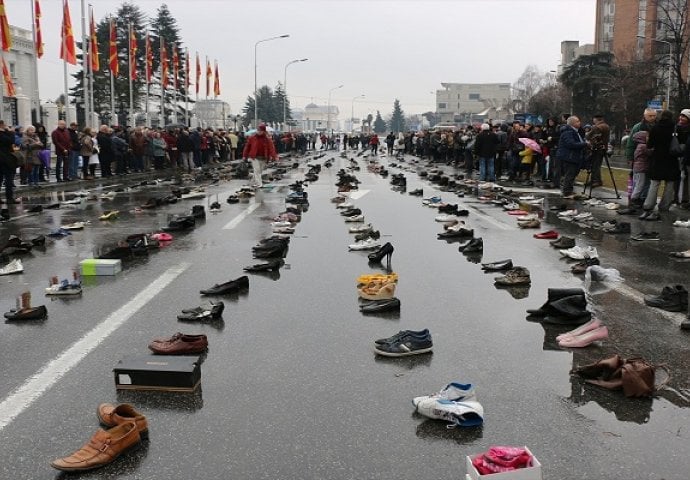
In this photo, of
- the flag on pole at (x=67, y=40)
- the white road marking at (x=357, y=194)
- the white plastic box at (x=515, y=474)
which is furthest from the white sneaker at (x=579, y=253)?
the flag on pole at (x=67, y=40)

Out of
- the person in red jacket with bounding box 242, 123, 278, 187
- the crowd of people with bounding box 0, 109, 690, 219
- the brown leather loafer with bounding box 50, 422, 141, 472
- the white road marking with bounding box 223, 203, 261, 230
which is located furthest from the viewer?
the person in red jacket with bounding box 242, 123, 278, 187

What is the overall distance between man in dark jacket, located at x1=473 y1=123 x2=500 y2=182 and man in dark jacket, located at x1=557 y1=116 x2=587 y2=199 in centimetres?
593

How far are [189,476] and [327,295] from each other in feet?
13.7

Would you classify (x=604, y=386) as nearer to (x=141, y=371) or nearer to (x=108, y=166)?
(x=141, y=371)

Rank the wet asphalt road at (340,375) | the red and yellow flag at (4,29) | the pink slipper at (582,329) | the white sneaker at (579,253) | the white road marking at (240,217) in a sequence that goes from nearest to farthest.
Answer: the wet asphalt road at (340,375) → the pink slipper at (582,329) → the white sneaker at (579,253) → the white road marking at (240,217) → the red and yellow flag at (4,29)

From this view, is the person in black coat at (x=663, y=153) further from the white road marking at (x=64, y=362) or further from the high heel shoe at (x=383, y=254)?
the white road marking at (x=64, y=362)

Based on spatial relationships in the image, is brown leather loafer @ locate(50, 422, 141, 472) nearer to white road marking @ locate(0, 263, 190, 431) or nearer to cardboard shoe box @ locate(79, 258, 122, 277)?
white road marking @ locate(0, 263, 190, 431)

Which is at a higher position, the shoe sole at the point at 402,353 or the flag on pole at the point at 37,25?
the flag on pole at the point at 37,25

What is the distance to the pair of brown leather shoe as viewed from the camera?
372 cm

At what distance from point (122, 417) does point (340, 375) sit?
1640mm

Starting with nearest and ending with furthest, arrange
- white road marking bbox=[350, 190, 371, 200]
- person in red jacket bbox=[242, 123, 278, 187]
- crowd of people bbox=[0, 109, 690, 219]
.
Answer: crowd of people bbox=[0, 109, 690, 219] → white road marking bbox=[350, 190, 371, 200] → person in red jacket bbox=[242, 123, 278, 187]

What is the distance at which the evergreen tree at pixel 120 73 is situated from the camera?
78125mm

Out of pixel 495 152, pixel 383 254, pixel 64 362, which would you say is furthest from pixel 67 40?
pixel 64 362

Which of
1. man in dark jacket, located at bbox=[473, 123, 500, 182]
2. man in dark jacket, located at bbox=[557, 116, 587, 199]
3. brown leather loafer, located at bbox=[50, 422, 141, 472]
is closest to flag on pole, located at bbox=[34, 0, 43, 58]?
man in dark jacket, located at bbox=[473, 123, 500, 182]
